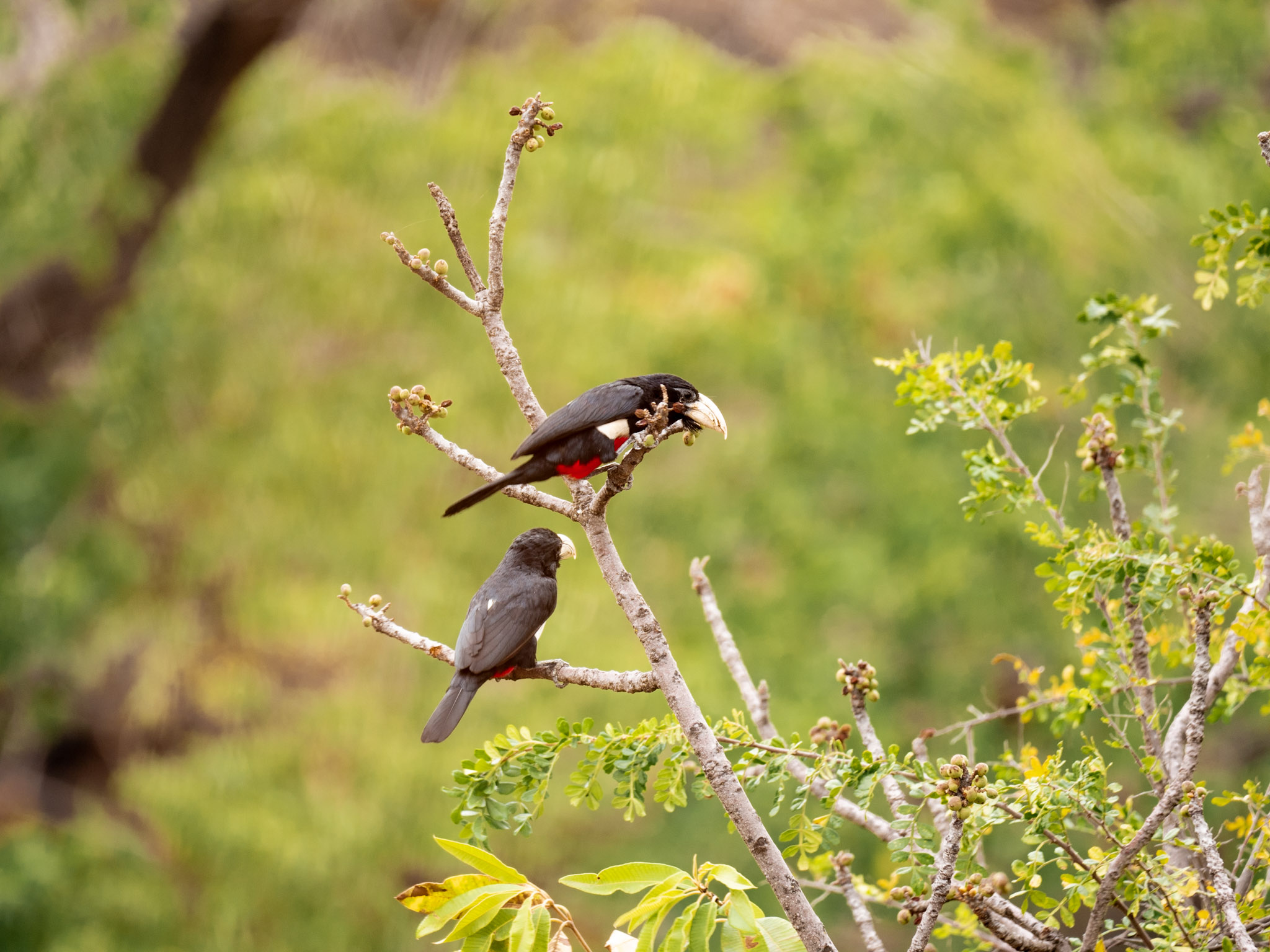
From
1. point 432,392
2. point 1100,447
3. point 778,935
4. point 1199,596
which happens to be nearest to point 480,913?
point 778,935

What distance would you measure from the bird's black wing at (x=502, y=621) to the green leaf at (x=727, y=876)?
0.67 metres

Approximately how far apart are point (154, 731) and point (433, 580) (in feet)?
12.3

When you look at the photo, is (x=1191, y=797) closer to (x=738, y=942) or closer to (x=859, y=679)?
(x=859, y=679)

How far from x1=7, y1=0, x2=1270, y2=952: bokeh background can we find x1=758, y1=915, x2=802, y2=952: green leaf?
19.3 feet

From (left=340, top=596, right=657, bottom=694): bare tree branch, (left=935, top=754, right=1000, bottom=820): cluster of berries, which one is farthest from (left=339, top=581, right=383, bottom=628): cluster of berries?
(left=935, top=754, right=1000, bottom=820): cluster of berries

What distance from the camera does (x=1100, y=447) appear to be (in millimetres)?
2105

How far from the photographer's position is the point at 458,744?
8.49 metres

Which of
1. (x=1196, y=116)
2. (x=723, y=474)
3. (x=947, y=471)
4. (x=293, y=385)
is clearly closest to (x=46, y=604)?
(x=293, y=385)

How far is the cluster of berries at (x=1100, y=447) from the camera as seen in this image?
2.09m

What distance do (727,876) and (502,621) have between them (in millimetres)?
777

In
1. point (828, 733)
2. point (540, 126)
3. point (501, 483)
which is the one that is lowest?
point (828, 733)

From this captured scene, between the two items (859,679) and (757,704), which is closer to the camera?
(859,679)

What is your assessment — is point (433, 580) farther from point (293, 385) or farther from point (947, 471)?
point (947, 471)

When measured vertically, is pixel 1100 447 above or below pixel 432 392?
below
